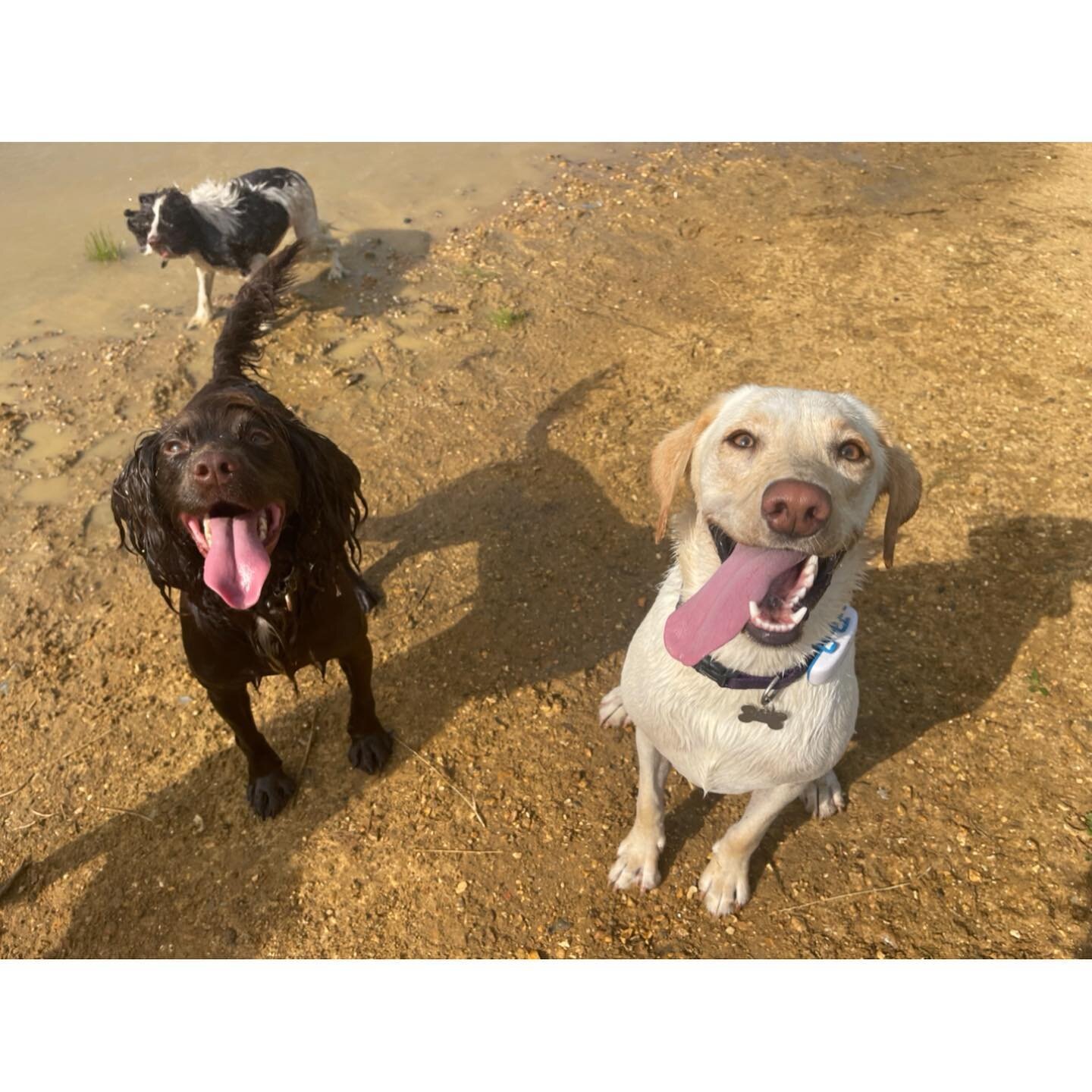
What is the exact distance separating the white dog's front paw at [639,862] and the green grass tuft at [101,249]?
6.49m

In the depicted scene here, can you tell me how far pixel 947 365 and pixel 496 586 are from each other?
3.77m

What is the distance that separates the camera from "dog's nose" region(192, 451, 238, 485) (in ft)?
7.32

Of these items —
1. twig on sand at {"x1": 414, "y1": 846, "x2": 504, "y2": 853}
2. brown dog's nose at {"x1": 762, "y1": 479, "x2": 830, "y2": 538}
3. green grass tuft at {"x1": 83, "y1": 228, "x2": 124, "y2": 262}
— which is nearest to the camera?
brown dog's nose at {"x1": 762, "y1": 479, "x2": 830, "y2": 538}

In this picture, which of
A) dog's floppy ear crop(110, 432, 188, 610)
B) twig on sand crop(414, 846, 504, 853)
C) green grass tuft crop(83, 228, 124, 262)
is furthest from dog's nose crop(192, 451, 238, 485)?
green grass tuft crop(83, 228, 124, 262)

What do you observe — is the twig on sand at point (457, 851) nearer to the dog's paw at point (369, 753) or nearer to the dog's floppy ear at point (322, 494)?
the dog's paw at point (369, 753)

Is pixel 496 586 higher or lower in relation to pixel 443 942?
higher

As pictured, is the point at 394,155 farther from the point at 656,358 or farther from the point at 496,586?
the point at 496,586

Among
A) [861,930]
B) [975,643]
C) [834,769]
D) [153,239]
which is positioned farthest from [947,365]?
[153,239]

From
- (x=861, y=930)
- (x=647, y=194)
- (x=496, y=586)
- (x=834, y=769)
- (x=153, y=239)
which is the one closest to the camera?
(x=861, y=930)

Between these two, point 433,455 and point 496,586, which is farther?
point 433,455

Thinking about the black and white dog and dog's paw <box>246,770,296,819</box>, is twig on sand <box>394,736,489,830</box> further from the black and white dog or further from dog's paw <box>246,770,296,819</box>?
the black and white dog

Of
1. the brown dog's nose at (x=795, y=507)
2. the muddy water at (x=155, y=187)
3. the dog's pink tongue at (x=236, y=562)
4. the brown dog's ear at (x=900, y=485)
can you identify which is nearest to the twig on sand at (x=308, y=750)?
the dog's pink tongue at (x=236, y=562)

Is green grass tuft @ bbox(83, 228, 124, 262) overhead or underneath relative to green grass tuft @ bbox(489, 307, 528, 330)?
overhead

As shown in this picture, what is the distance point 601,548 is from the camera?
14.6 ft
